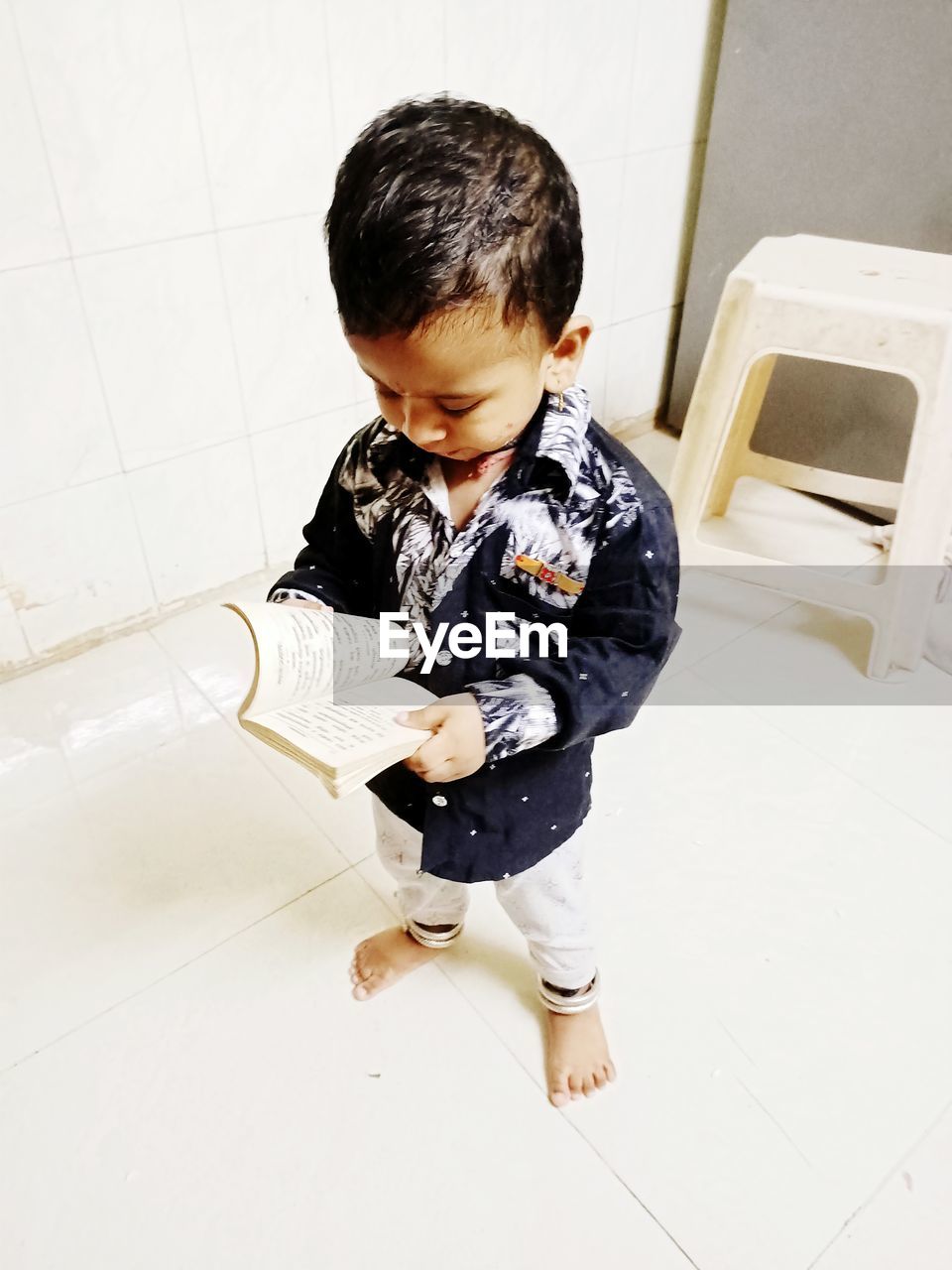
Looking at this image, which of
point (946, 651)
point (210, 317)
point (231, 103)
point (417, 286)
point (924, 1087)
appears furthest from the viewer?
point (946, 651)

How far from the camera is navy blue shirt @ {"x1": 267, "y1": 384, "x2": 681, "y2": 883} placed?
649 mm

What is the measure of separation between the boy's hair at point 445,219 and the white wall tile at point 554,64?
1.03 meters

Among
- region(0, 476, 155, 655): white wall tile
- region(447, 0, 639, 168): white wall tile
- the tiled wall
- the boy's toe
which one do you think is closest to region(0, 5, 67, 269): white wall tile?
the tiled wall

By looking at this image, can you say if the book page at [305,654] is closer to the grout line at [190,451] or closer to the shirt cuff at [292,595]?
the shirt cuff at [292,595]

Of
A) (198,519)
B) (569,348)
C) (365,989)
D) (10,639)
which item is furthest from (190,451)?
(569,348)

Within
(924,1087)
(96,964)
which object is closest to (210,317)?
(96,964)

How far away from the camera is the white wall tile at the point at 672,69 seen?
1625mm

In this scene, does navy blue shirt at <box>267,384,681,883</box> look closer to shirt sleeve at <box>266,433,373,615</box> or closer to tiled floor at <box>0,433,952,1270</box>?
shirt sleeve at <box>266,433,373,615</box>

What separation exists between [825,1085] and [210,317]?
1.26 metres

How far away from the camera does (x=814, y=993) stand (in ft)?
3.37

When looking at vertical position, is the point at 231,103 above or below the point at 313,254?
above

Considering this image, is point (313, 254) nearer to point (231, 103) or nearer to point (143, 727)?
point (231, 103)

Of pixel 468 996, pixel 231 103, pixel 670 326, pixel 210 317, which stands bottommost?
pixel 468 996

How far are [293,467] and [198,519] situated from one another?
0.18 m
